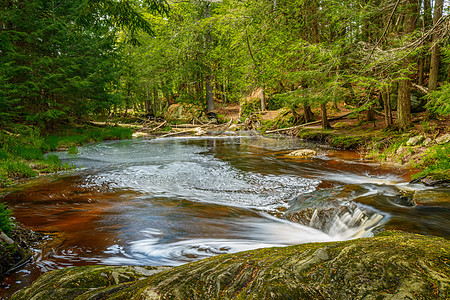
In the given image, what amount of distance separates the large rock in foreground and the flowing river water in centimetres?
86

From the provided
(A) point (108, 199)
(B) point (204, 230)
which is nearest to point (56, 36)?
(A) point (108, 199)

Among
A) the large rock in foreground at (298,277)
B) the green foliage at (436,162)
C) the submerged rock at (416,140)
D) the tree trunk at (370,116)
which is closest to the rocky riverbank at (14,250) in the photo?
the large rock in foreground at (298,277)

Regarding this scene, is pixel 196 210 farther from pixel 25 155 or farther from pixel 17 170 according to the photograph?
pixel 25 155

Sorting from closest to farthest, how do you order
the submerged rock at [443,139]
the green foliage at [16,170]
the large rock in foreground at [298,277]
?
the large rock in foreground at [298,277] < the green foliage at [16,170] < the submerged rock at [443,139]

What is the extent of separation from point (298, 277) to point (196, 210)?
3486 mm

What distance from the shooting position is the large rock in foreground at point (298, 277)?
1483 mm

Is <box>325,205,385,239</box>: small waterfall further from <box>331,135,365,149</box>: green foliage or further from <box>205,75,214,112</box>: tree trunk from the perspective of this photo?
<box>205,75,214,112</box>: tree trunk

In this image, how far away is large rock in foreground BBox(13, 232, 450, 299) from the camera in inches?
58.4

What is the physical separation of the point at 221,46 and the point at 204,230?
16.8 m

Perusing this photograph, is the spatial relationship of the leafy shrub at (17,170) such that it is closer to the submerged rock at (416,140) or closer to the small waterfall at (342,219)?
the small waterfall at (342,219)

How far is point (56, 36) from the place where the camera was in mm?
12844

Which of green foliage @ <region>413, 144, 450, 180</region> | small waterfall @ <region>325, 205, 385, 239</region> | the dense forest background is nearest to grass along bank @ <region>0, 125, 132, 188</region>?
the dense forest background

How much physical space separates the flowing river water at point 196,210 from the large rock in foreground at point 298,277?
86 cm

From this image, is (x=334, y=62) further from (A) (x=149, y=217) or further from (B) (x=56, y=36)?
(B) (x=56, y=36)
